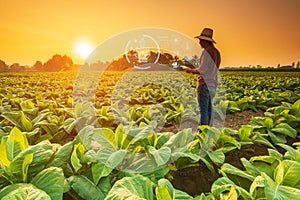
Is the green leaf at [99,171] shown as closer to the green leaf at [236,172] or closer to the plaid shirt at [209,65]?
the green leaf at [236,172]

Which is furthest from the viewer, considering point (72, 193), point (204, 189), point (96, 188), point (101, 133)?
point (204, 189)

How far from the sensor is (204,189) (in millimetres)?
2758

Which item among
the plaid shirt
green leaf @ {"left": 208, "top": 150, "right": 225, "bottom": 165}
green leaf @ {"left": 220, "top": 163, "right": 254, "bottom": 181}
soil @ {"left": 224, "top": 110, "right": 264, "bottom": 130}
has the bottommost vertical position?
soil @ {"left": 224, "top": 110, "right": 264, "bottom": 130}

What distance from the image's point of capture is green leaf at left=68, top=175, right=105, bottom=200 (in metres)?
1.92

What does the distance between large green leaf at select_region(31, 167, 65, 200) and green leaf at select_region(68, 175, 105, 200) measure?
0.26 meters

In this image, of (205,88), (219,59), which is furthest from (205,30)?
(205,88)

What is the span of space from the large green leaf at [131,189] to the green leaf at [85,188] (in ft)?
1.16

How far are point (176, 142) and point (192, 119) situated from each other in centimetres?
249

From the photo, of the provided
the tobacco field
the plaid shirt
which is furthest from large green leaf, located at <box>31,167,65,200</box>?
the plaid shirt

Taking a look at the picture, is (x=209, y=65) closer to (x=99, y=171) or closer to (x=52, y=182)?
(x=99, y=171)

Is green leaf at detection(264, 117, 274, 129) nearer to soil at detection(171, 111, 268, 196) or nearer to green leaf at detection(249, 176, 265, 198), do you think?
soil at detection(171, 111, 268, 196)

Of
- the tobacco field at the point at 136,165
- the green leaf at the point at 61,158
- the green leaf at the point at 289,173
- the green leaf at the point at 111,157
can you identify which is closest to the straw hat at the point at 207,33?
the tobacco field at the point at 136,165

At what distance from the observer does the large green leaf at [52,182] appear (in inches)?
65.9

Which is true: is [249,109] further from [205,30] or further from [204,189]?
[204,189]
